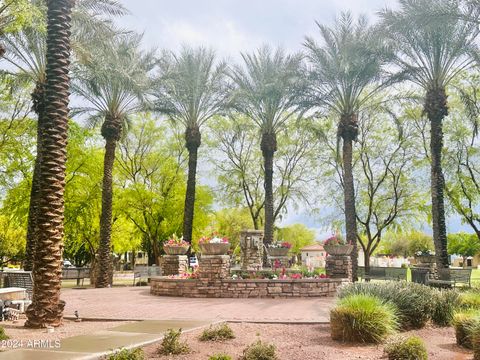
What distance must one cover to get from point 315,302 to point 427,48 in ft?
40.8

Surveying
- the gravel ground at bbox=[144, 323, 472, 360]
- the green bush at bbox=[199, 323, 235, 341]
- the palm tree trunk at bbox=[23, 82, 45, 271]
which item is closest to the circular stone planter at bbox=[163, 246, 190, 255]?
the palm tree trunk at bbox=[23, 82, 45, 271]

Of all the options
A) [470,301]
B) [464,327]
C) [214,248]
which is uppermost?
[214,248]

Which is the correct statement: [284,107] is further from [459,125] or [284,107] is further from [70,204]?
[70,204]

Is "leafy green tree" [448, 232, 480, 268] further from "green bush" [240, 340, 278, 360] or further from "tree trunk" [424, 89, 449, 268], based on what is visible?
"green bush" [240, 340, 278, 360]

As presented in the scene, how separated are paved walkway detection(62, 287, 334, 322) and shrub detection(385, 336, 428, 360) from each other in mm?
3505

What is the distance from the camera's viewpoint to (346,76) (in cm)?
2328

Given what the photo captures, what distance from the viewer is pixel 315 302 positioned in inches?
587

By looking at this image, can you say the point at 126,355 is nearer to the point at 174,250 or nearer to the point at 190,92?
the point at 174,250

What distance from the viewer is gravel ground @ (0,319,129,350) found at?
27.7ft

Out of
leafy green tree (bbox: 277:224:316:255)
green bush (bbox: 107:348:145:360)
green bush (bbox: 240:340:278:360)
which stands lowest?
green bush (bbox: 240:340:278:360)

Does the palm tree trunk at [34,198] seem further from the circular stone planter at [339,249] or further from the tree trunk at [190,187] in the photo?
the circular stone planter at [339,249]

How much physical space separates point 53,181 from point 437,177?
16117mm

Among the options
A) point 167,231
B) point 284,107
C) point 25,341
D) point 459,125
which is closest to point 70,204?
point 167,231

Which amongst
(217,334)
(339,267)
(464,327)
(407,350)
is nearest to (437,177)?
(339,267)
